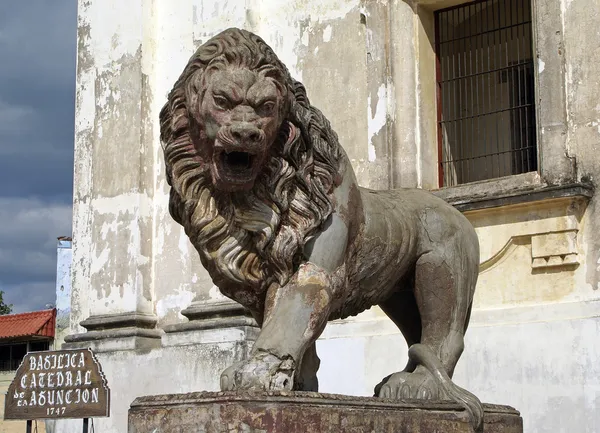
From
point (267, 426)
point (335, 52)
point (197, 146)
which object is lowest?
point (267, 426)

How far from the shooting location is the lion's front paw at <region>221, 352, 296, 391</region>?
4.63 metres

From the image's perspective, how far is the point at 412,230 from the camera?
5.62 metres

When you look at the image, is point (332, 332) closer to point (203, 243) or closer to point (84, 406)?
point (84, 406)

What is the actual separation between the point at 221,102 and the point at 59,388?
19.8 feet

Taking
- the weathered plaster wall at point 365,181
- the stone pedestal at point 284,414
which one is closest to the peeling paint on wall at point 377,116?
the weathered plaster wall at point 365,181

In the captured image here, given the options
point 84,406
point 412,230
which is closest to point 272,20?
point 84,406

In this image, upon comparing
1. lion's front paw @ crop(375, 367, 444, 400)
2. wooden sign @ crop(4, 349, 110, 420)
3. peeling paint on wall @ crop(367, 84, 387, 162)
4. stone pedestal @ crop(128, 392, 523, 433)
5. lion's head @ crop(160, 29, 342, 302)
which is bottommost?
stone pedestal @ crop(128, 392, 523, 433)

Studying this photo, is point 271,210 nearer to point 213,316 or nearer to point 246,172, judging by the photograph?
point 246,172

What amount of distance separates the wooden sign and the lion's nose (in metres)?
5.64

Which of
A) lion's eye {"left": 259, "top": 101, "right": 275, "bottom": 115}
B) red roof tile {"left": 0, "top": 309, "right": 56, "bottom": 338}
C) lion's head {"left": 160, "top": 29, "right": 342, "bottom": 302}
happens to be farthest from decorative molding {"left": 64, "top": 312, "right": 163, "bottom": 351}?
red roof tile {"left": 0, "top": 309, "right": 56, "bottom": 338}

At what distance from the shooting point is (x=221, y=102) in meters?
4.77

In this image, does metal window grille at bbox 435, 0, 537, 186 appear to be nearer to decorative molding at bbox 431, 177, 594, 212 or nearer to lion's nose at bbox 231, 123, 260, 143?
decorative molding at bbox 431, 177, 594, 212

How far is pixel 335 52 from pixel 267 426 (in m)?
6.80

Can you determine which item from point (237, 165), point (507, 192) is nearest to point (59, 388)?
point (507, 192)
